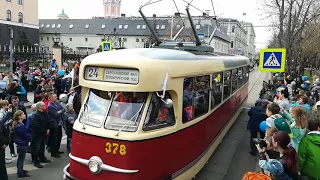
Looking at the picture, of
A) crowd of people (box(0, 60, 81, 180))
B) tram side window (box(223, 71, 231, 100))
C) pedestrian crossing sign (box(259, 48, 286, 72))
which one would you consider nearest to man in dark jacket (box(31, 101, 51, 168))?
crowd of people (box(0, 60, 81, 180))

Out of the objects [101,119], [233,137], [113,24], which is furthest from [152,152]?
[113,24]

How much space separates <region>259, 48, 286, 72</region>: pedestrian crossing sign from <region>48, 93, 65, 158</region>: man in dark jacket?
21.9 feet

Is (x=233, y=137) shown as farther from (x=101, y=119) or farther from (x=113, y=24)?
(x=113, y=24)

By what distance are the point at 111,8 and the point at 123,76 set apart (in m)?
106

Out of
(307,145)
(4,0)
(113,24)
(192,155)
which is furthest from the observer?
(113,24)

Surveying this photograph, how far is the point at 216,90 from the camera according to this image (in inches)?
304

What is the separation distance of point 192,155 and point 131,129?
5.79 ft

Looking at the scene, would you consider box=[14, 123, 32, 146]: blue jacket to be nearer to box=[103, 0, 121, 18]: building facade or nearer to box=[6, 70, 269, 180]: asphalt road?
box=[6, 70, 269, 180]: asphalt road

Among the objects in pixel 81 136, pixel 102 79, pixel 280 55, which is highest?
pixel 280 55

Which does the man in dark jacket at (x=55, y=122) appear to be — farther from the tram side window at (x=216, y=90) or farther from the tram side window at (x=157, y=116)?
the tram side window at (x=216, y=90)

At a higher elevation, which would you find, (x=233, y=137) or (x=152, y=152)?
(x=152, y=152)

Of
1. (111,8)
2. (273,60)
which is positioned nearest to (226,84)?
(273,60)

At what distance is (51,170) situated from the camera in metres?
7.23

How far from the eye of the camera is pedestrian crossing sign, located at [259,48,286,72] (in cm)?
1024
